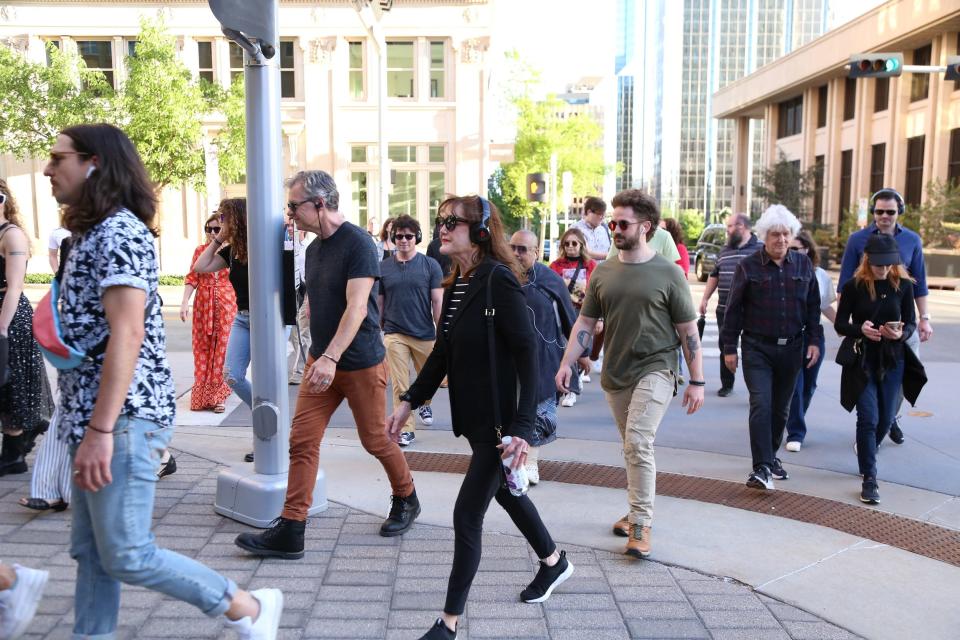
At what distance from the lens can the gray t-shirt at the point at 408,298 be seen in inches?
272

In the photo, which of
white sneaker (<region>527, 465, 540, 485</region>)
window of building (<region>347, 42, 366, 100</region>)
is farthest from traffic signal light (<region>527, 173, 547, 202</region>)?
white sneaker (<region>527, 465, 540, 485</region>)

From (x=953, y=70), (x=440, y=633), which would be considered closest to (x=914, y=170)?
(x=953, y=70)

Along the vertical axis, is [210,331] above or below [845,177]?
below

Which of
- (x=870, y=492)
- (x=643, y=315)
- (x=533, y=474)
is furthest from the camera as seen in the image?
(x=533, y=474)

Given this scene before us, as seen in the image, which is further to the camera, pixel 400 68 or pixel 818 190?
pixel 818 190

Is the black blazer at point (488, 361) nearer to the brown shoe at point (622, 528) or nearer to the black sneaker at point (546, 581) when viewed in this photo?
the black sneaker at point (546, 581)

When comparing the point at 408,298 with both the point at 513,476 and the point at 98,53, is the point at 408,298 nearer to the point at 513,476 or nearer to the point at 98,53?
the point at 513,476

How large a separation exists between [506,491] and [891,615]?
1.82 metres

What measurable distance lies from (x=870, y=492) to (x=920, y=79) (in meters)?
39.4

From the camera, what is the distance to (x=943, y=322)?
Result: 52.0 ft

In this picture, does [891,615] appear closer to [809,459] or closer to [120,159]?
[809,459]

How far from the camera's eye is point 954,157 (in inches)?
1404

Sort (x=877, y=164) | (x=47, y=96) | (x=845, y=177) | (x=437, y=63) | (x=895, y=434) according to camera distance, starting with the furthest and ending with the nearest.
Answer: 1. (x=845, y=177)
2. (x=877, y=164)
3. (x=437, y=63)
4. (x=47, y=96)
5. (x=895, y=434)

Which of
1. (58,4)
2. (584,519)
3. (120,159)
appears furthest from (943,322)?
(58,4)
